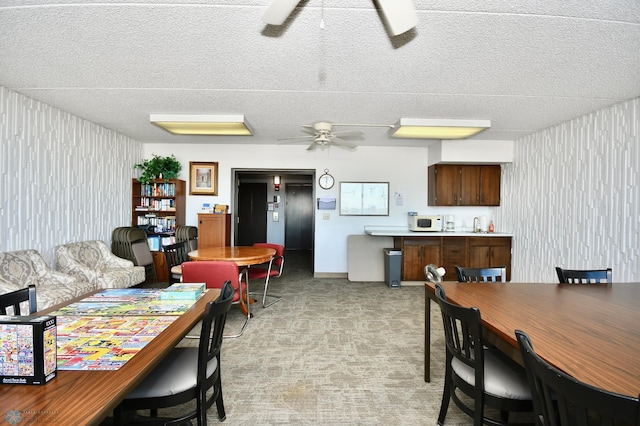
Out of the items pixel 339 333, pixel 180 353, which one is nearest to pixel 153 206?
pixel 339 333

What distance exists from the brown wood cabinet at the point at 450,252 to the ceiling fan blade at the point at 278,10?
14.8 feet

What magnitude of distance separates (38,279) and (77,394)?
357 centimetres

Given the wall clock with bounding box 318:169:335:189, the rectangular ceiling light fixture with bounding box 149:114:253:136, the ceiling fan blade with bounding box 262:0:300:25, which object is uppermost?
the rectangular ceiling light fixture with bounding box 149:114:253:136

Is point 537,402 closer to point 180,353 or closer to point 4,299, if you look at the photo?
point 180,353

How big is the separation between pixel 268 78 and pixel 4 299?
256 cm

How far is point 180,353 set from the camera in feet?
Result: 5.79

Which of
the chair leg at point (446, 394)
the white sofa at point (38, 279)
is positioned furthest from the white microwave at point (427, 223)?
the white sofa at point (38, 279)

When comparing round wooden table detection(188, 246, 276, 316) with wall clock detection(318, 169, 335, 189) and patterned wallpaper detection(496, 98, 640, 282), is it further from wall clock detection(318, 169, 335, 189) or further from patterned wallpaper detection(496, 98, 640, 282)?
patterned wallpaper detection(496, 98, 640, 282)

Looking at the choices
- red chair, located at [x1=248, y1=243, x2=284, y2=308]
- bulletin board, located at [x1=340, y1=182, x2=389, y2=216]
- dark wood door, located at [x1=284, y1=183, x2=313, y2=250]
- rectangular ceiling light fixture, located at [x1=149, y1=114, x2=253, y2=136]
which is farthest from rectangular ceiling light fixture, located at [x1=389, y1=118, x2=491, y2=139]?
dark wood door, located at [x1=284, y1=183, x2=313, y2=250]

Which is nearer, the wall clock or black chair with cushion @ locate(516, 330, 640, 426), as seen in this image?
black chair with cushion @ locate(516, 330, 640, 426)

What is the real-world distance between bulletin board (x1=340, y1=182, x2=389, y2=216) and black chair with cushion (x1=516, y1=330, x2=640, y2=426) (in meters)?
5.17

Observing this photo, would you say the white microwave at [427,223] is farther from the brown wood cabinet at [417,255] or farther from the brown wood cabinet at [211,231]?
the brown wood cabinet at [211,231]

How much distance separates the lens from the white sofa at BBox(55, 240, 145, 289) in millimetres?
4016

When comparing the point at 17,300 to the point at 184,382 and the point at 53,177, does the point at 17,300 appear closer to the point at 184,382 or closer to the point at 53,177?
the point at 184,382
